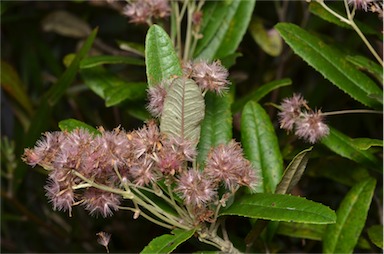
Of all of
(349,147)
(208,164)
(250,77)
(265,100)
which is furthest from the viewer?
(250,77)

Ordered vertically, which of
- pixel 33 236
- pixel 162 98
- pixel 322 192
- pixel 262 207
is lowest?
pixel 33 236

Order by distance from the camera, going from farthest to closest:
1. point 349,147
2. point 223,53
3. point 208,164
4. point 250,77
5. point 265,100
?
point 250,77
point 265,100
point 223,53
point 349,147
point 208,164

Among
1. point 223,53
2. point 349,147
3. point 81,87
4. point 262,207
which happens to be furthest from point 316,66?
point 81,87

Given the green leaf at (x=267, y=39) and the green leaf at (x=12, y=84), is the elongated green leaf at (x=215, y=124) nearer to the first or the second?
the green leaf at (x=267, y=39)

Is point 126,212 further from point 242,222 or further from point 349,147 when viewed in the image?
point 349,147

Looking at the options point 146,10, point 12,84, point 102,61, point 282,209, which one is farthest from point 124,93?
point 12,84

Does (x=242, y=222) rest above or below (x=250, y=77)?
below

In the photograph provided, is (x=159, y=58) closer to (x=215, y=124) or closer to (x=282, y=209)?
(x=215, y=124)

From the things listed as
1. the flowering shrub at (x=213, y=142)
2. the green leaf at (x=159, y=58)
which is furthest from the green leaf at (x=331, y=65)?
the green leaf at (x=159, y=58)
